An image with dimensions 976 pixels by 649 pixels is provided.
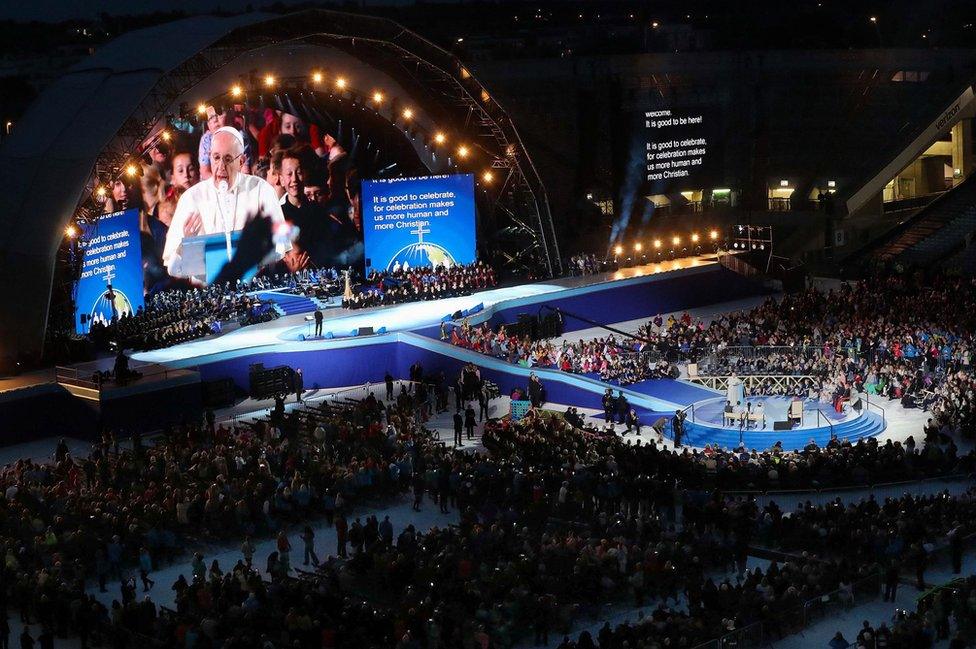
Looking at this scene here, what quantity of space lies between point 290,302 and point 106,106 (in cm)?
910

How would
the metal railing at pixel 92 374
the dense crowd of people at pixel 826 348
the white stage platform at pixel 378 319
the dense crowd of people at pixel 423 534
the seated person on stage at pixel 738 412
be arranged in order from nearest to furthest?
the dense crowd of people at pixel 423 534 < the metal railing at pixel 92 374 < the seated person on stage at pixel 738 412 < the dense crowd of people at pixel 826 348 < the white stage platform at pixel 378 319

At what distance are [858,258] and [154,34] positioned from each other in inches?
1039

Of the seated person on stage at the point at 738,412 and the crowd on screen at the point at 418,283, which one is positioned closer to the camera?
the seated person on stage at the point at 738,412

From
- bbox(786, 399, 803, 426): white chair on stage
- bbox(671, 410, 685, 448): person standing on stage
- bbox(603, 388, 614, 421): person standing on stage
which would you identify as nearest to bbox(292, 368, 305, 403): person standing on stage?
bbox(603, 388, 614, 421): person standing on stage

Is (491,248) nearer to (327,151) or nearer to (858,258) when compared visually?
(327,151)

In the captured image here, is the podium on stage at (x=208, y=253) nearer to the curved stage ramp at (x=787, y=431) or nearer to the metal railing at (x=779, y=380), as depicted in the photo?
the metal railing at (x=779, y=380)

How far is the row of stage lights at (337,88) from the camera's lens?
1475 inches

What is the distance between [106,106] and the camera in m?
35.1

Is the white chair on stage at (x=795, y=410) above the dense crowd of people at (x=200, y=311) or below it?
below

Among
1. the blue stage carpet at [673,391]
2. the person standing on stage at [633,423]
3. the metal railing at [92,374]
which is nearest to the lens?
the metal railing at [92,374]

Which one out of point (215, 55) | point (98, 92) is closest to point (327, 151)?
point (215, 55)

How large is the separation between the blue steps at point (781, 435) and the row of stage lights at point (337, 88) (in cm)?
1660

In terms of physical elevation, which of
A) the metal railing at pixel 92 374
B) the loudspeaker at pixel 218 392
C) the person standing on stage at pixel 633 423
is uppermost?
the metal railing at pixel 92 374

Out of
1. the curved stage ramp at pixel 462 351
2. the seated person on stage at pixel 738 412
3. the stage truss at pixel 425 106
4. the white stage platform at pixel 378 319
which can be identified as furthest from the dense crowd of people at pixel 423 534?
the stage truss at pixel 425 106
